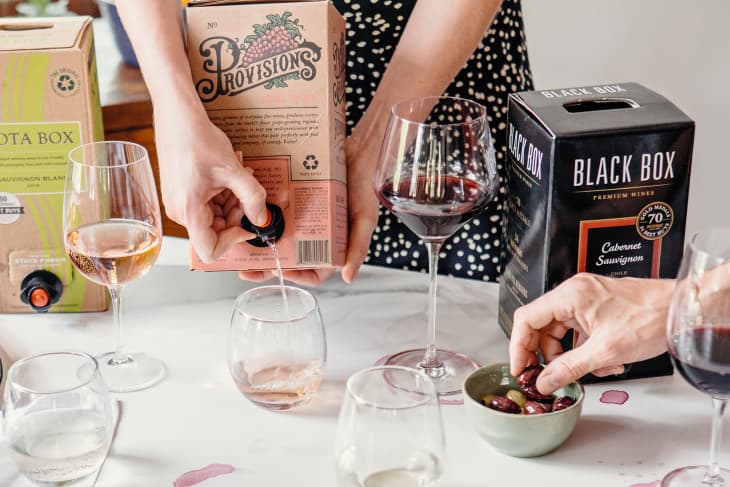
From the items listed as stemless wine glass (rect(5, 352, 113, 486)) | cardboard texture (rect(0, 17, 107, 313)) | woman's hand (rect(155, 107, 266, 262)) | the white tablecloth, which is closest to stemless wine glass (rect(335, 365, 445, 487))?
the white tablecloth

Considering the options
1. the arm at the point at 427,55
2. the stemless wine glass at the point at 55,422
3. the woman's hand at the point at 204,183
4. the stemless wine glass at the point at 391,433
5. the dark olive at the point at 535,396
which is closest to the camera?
the stemless wine glass at the point at 391,433

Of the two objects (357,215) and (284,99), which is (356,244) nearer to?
(357,215)

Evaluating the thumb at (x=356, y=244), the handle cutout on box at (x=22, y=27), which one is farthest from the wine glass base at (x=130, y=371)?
the handle cutout on box at (x=22, y=27)

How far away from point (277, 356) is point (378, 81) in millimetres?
745

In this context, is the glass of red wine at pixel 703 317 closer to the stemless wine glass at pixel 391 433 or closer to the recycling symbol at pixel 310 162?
the stemless wine glass at pixel 391 433

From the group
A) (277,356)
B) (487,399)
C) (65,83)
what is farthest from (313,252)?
(65,83)

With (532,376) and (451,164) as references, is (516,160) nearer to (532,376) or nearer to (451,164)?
(451,164)

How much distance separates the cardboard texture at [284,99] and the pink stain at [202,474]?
0.31 metres

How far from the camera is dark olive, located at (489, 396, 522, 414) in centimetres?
107

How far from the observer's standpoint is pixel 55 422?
1.02 metres

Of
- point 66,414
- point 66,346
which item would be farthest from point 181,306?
point 66,414

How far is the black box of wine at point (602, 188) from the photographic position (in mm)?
1164

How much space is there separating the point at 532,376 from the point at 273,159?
1.37 feet

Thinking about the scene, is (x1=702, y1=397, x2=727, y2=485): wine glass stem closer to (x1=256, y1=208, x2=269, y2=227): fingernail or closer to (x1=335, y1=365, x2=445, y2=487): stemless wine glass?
(x1=335, y1=365, x2=445, y2=487): stemless wine glass
